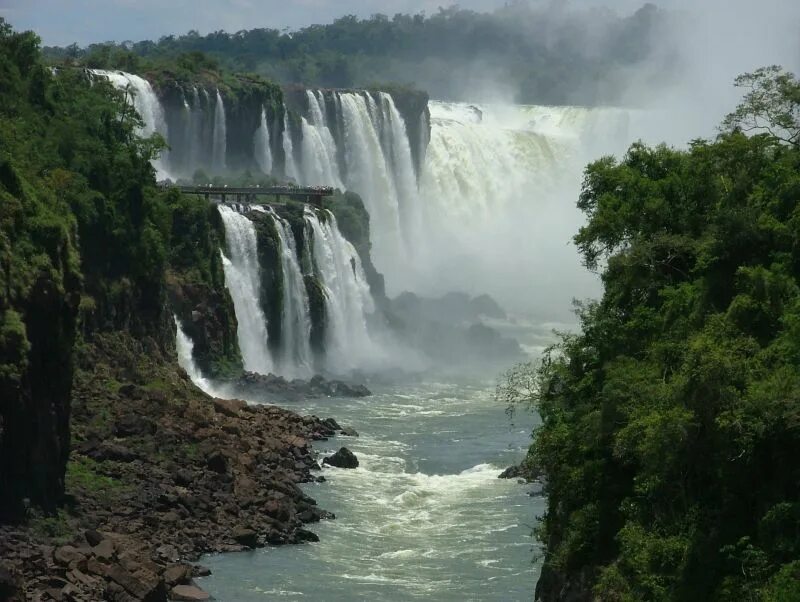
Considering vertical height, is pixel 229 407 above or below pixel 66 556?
above

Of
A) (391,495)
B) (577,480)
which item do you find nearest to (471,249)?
(391,495)

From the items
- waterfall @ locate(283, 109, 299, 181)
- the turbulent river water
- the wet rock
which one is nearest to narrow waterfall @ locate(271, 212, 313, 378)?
the turbulent river water

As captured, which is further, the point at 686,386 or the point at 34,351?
the point at 34,351

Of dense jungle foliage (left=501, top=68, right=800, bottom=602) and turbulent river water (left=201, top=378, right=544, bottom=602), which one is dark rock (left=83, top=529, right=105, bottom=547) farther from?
dense jungle foliage (left=501, top=68, right=800, bottom=602)

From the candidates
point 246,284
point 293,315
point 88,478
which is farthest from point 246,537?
point 293,315

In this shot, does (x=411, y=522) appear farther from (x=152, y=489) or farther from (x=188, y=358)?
(x=188, y=358)

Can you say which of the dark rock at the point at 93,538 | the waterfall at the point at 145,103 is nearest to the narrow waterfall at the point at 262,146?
the waterfall at the point at 145,103

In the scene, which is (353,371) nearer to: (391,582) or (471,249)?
(391,582)
